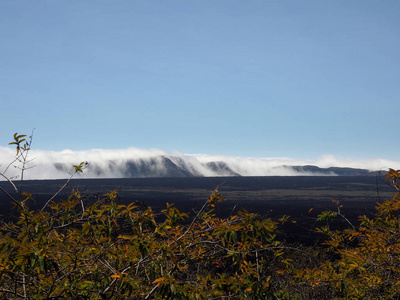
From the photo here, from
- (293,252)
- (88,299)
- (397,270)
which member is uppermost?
(88,299)

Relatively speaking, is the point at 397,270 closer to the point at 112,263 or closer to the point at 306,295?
the point at 306,295

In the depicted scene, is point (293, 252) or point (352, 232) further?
point (293, 252)

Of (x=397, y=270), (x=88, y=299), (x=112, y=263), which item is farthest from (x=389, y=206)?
(x=88, y=299)

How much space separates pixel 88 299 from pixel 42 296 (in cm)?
53

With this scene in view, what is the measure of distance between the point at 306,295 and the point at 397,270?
305 centimetres

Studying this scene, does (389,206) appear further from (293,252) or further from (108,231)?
(293,252)

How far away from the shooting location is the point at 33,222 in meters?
4.18

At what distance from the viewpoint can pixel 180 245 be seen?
16.8 feet

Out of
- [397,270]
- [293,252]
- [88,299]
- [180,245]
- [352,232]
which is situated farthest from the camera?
[293,252]

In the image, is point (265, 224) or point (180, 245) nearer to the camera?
point (265, 224)

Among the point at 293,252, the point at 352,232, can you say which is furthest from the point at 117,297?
the point at 293,252

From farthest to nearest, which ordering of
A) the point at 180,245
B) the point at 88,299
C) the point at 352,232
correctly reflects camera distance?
the point at 352,232 < the point at 180,245 < the point at 88,299

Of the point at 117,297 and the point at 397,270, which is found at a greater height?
the point at 117,297

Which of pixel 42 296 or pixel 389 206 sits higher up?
pixel 389 206
